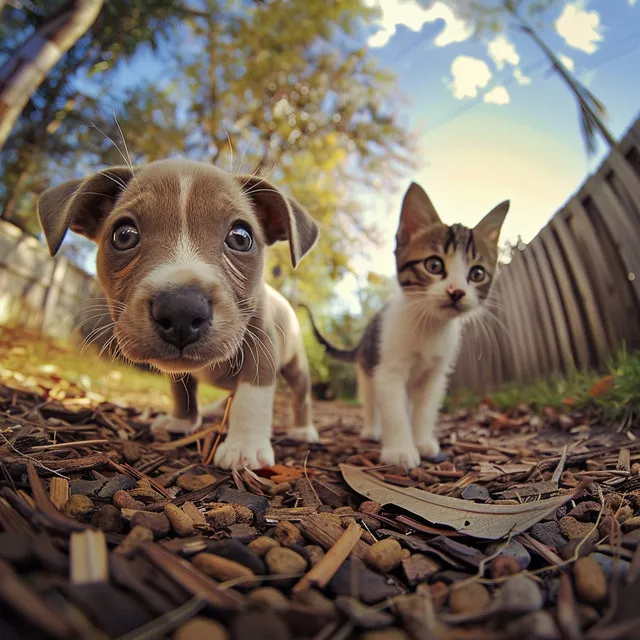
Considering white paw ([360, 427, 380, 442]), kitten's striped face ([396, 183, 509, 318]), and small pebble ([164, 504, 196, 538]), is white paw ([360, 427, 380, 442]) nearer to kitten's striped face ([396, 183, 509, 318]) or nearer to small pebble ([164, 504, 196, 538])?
kitten's striped face ([396, 183, 509, 318])

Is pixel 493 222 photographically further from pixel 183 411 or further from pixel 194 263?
pixel 183 411

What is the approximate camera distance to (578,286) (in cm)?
348

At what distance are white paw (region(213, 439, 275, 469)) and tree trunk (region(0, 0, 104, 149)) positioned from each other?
10.6ft

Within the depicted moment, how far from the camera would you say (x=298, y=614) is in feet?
2.23

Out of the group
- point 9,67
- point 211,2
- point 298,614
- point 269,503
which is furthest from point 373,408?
→ point 211,2

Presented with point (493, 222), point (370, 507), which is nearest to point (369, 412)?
point (493, 222)

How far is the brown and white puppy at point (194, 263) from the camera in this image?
1413 mm

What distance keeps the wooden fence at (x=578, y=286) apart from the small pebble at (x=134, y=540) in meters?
2.13

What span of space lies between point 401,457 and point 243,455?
2.39 ft

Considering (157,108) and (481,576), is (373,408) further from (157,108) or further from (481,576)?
(157,108)

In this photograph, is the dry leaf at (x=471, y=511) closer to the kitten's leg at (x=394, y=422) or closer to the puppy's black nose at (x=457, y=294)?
the kitten's leg at (x=394, y=422)

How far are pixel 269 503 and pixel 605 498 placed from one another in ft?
3.41

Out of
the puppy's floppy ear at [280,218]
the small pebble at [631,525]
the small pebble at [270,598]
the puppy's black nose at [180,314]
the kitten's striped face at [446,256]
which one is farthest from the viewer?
the kitten's striped face at [446,256]

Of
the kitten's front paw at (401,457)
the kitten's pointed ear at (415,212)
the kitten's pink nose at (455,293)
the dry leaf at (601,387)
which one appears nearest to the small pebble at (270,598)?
the kitten's front paw at (401,457)
